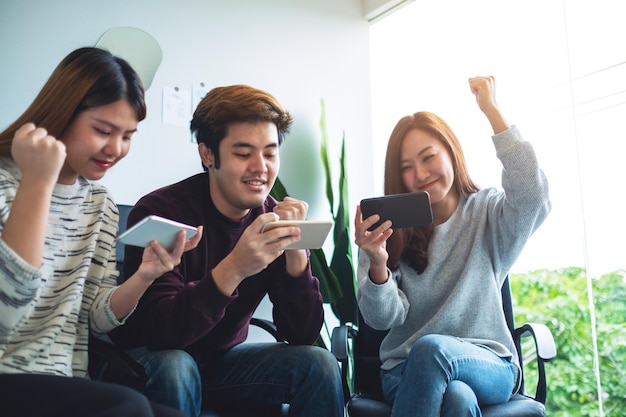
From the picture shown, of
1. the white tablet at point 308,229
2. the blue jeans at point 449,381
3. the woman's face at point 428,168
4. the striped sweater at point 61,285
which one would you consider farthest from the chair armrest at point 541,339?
the striped sweater at point 61,285

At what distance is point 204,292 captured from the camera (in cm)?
137

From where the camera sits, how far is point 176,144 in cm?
259

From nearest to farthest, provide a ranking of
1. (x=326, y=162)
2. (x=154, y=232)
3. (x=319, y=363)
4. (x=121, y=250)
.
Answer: (x=154, y=232)
(x=319, y=363)
(x=121, y=250)
(x=326, y=162)

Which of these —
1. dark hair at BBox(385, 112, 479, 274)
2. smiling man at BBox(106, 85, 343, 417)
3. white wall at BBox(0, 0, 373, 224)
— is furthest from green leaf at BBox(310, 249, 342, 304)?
smiling man at BBox(106, 85, 343, 417)

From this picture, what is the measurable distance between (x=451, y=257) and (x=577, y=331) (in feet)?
4.43

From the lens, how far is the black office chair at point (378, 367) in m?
1.50

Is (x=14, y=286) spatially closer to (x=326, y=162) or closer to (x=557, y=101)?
(x=326, y=162)

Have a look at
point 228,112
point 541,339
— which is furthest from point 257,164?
point 541,339

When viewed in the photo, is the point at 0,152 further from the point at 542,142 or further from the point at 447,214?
the point at 542,142

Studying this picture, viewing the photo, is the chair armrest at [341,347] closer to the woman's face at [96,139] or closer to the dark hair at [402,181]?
the dark hair at [402,181]

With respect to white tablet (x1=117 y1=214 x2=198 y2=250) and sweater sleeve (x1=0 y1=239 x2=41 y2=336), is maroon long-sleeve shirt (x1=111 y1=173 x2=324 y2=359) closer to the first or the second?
white tablet (x1=117 y1=214 x2=198 y2=250)

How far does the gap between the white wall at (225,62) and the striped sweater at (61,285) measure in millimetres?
1015

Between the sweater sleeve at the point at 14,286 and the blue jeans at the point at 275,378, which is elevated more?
the sweater sleeve at the point at 14,286

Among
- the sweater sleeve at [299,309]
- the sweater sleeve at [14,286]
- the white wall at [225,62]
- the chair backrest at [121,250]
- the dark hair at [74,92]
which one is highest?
the white wall at [225,62]
